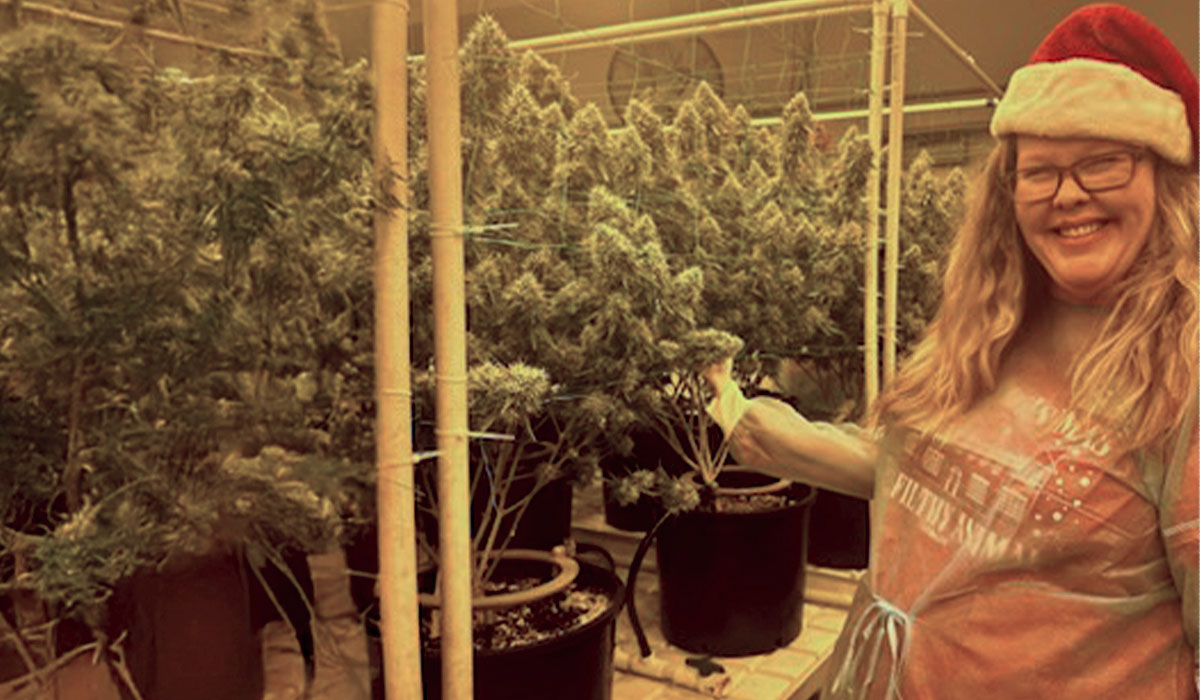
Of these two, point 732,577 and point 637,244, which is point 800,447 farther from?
point 732,577

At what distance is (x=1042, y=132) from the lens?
91cm

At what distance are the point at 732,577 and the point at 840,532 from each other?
86 centimetres

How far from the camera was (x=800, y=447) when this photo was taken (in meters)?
1.16

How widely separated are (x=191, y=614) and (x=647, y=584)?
1.74m

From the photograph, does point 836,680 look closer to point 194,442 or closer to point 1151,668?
point 1151,668

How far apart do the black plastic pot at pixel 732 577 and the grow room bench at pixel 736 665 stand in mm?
51

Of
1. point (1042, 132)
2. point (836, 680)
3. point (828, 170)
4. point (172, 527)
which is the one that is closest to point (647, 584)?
point (828, 170)

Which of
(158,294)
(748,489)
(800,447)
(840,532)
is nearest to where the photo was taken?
(158,294)

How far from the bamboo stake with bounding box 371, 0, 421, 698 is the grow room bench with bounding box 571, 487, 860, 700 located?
1.13 meters

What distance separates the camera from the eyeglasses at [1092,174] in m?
0.89

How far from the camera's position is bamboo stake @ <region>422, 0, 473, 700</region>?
1293 millimetres

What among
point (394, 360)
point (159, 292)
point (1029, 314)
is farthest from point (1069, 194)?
point (159, 292)

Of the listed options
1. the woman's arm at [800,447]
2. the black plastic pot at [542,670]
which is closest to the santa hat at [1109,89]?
the woman's arm at [800,447]

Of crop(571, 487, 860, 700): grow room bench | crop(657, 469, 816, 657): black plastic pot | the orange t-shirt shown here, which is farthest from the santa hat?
crop(657, 469, 816, 657): black plastic pot
